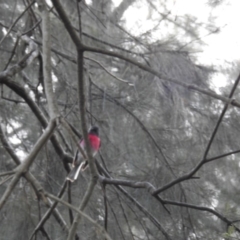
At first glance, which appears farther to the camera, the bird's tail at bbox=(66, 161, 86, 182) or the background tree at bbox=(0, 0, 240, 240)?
the background tree at bbox=(0, 0, 240, 240)

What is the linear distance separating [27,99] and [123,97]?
37.4 inches

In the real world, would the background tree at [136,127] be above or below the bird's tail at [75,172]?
above

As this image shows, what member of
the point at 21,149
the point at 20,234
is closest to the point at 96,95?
the point at 21,149

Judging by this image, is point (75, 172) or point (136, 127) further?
point (136, 127)

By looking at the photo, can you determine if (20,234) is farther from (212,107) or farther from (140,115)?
(212,107)

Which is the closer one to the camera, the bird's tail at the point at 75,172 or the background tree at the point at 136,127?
the bird's tail at the point at 75,172

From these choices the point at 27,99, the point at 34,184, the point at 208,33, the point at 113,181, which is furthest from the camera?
the point at 208,33

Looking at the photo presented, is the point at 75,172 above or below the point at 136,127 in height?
below

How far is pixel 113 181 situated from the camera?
1.59m

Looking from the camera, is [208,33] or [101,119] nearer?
[208,33]

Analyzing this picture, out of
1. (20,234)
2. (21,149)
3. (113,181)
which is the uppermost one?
(21,149)

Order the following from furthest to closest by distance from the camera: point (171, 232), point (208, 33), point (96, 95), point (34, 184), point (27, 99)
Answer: point (96, 95)
point (208, 33)
point (171, 232)
point (27, 99)
point (34, 184)

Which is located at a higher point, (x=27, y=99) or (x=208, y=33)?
(x=208, y=33)

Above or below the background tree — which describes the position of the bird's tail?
below
